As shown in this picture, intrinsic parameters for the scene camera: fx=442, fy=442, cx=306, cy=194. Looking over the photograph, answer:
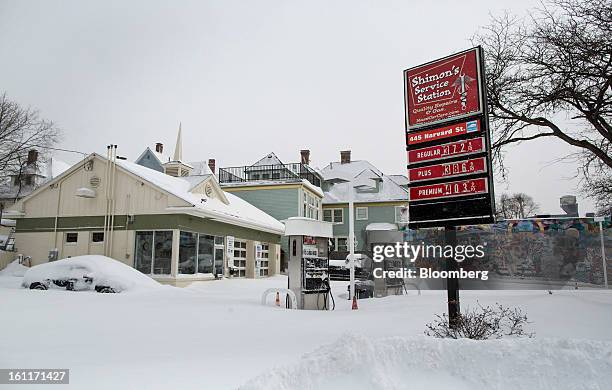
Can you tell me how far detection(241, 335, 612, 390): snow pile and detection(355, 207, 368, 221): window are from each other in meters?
32.8

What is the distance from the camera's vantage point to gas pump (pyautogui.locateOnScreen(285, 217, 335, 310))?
1273 cm

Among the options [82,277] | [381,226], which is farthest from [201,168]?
[82,277]

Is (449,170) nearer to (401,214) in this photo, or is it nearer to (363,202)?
(401,214)

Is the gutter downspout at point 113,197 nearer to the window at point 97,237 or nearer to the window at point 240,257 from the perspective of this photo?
the window at point 97,237

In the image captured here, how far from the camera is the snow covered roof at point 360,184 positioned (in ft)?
126

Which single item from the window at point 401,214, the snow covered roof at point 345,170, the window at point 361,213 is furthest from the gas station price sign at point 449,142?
the snow covered roof at point 345,170

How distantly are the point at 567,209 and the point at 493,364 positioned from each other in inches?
1442

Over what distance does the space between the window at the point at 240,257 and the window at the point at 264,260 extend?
5.87ft

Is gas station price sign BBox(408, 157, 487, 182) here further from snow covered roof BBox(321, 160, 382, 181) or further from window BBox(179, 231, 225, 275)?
snow covered roof BBox(321, 160, 382, 181)

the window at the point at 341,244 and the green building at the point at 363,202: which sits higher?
the green building at the point at 363,202

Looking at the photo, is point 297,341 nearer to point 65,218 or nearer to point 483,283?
point 483,283

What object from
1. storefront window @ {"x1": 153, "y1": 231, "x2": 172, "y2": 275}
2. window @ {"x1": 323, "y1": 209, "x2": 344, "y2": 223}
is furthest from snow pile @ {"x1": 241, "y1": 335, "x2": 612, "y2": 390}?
window @ {"x1": 323, "y1": 209, "x2": 344, "y2": 223}

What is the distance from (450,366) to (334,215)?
3403cm

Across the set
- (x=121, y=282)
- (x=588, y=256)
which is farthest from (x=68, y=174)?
(x=588, y=256)
